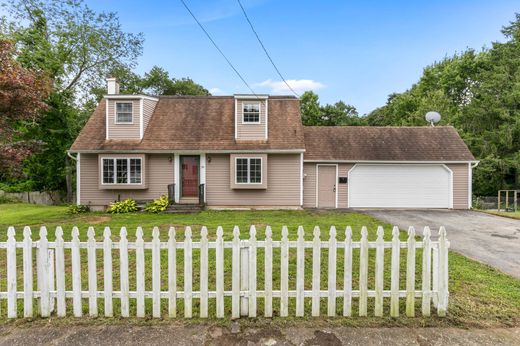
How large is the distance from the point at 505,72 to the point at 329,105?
1427 cm

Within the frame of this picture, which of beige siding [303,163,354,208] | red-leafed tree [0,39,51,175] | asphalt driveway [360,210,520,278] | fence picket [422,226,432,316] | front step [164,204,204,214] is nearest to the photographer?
fence picket [422,226,432,316]

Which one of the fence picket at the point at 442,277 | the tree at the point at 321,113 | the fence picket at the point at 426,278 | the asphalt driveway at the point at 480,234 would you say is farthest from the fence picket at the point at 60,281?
the tree at the point at 321,113

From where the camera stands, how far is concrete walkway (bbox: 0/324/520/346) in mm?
2682

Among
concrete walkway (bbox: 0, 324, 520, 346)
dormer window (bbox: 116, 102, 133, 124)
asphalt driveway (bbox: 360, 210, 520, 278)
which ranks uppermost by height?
dormer window (bbox: 116, 102, 133, 124)

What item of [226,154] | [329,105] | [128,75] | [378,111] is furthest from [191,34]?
[378,111]

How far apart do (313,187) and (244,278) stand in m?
11.2

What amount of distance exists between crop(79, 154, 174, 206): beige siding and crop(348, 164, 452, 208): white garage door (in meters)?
8.79

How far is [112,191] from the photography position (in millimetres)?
12977

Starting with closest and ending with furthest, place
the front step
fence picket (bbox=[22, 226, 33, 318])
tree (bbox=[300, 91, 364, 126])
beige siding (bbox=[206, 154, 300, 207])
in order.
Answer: fence picket (bbox=[22, 226, 33, 318])
the front step
beige siding (bbox=[206, 154, 300, 207])
tree (bbox=[300, 91, 364, 126])

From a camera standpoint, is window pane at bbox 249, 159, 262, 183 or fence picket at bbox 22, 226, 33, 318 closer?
fence picket at bbox 22, 226, 33, 318

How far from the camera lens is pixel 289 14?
10.9 metres

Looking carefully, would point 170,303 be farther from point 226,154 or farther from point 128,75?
point 128,75

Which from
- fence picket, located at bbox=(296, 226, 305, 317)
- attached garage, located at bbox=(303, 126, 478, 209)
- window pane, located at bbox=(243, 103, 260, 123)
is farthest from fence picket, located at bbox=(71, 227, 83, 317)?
attached garage, located at bbox=(303, 126, 478, 209)

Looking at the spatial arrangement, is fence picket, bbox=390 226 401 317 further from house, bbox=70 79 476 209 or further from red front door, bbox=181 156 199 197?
red front door, bbox=181 156 199 197
